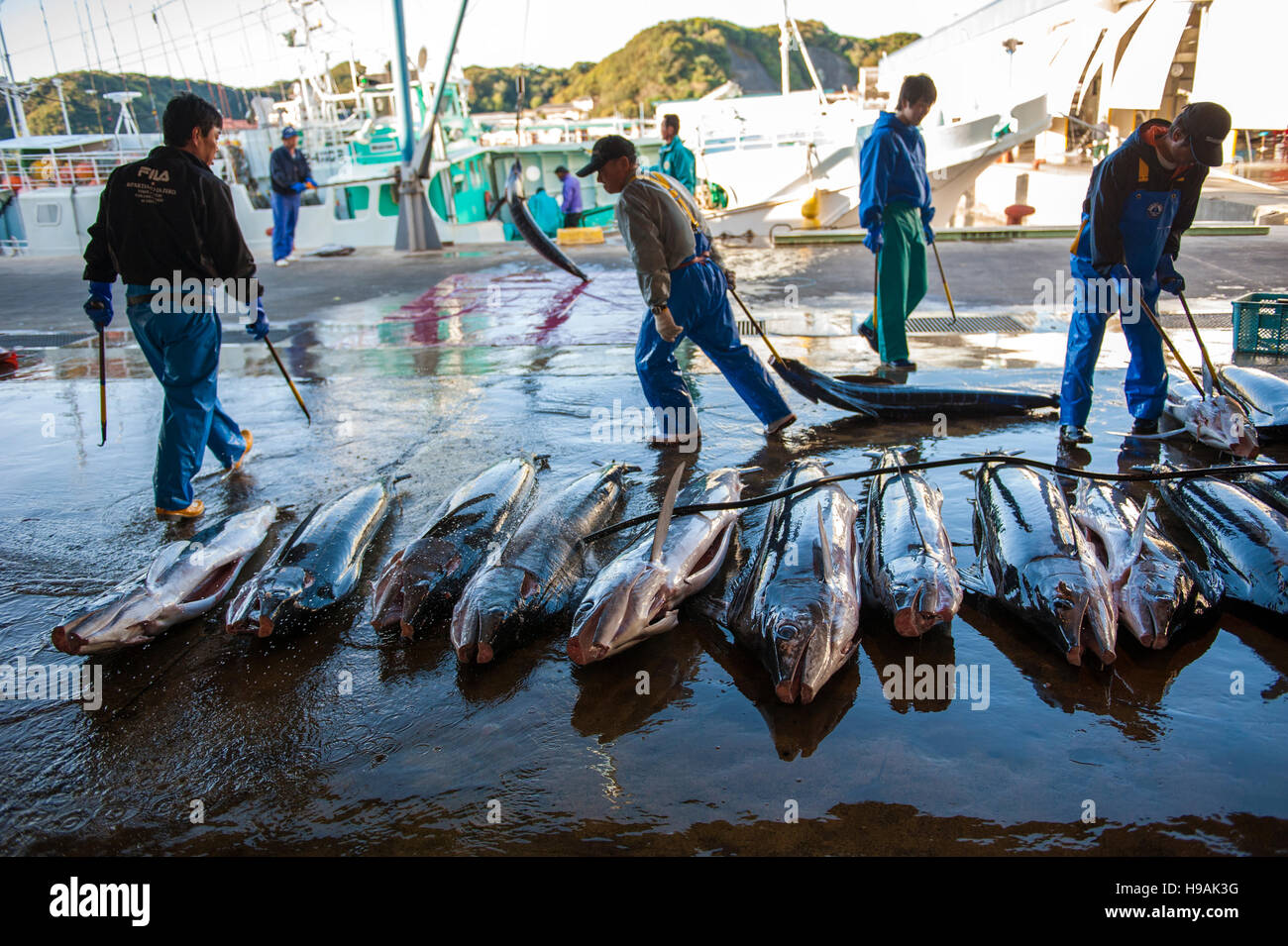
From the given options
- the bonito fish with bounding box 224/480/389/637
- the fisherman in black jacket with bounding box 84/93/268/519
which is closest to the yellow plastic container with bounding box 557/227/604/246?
the fisherman in black jacket with bounding box 84/93/268/519

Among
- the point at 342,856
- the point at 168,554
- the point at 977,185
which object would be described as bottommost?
the point at 342,856

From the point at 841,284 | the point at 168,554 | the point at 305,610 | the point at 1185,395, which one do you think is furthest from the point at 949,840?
the point at 841,284

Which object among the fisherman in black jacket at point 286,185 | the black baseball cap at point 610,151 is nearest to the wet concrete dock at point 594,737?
the black baseball cap at point 610,151

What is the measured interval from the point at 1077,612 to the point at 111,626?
3.58 meters

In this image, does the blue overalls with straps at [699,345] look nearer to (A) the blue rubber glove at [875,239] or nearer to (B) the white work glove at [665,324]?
(B) the white work glove at [665,324]

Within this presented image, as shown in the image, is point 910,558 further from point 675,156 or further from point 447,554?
point 675,156

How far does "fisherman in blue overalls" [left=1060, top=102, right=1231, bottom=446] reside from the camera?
186 inches

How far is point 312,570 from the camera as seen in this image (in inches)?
142

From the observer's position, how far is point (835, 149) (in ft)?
65.9

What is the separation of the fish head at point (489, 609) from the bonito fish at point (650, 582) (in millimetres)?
254

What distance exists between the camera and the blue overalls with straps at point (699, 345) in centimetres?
543
